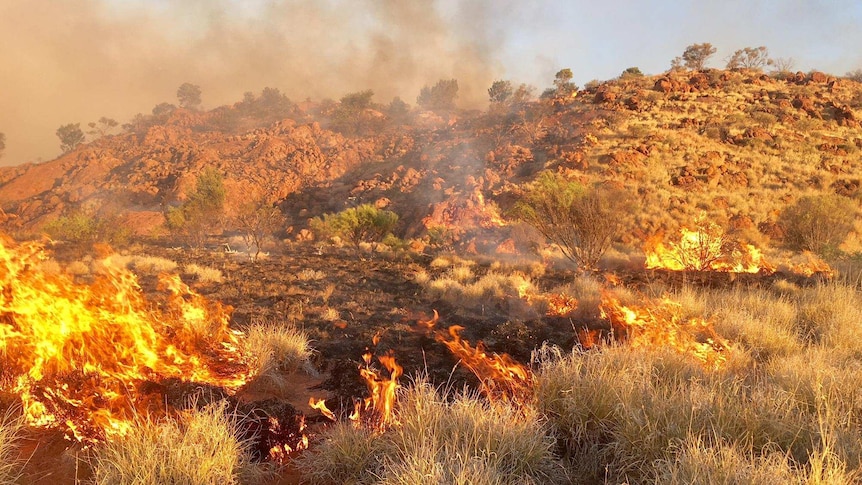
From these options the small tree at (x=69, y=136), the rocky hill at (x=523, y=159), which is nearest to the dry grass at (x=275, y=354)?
the rocky hill at (x=523, y=159)

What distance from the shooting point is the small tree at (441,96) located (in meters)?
73.4

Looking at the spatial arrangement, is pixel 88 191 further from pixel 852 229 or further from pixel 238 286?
pixel 852 229

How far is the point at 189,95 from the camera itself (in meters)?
79.7

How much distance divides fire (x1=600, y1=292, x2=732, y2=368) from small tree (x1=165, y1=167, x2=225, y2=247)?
22.5 m

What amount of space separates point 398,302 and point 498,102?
58.8 metres

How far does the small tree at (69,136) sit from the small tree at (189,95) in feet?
63.9

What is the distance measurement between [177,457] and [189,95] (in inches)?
3628

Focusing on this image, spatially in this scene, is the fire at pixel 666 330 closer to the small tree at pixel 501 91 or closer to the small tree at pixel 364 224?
the small tree at pixel 364 224

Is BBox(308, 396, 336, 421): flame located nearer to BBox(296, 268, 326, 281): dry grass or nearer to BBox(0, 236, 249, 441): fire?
BBox(0, 236, 249, 441): fire

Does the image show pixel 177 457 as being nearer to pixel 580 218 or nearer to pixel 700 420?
pixel 700 420

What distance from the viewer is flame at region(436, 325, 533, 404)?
467cm

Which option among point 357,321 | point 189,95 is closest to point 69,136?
point 189,95

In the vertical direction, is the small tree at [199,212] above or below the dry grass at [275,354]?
above

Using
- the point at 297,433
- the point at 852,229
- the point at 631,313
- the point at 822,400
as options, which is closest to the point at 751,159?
the point at 852,229
